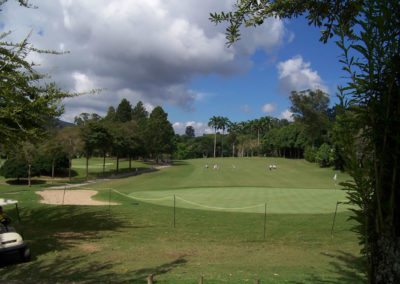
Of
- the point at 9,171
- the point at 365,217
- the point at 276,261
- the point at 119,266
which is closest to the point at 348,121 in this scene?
the point at 365,217

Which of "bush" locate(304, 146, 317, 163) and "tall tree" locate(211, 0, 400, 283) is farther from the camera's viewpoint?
"bush" locate(304, 146, 317, 163)

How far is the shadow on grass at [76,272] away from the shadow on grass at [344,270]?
3642 mm

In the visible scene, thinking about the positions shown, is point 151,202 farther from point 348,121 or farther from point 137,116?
point 137,116

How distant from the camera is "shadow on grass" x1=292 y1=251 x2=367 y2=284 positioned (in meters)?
9.44

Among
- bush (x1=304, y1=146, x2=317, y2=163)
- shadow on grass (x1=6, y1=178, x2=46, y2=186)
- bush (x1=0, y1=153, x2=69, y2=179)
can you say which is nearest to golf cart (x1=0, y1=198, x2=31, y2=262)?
bush (x1=0, y1=153, x2=69, y2=179)

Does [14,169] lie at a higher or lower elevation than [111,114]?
lower

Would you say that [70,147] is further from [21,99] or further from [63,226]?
[21,99]

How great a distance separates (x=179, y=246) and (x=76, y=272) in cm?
482

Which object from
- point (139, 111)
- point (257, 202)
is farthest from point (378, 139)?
point (139, 111)

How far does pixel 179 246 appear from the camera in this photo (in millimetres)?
15117

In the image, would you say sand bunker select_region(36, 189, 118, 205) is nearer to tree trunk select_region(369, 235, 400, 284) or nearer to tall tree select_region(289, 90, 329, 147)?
tree trunk select_region(369, 235, 400, 284)

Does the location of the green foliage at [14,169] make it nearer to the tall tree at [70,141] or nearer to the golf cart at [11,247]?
the tall tree at [70,141]

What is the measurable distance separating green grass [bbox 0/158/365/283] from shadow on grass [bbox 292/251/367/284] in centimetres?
3

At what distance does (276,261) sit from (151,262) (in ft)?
11.5
